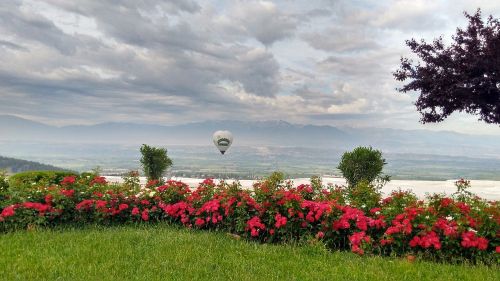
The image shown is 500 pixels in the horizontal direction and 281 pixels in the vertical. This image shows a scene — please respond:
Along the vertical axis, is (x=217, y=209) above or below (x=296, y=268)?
above

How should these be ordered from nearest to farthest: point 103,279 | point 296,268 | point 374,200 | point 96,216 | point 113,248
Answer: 1. point 103,279
2. point 296,268
3. point 113,248
4. point 374,200
5. point 96,216

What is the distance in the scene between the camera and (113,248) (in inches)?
299

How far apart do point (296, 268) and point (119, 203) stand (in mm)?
5089

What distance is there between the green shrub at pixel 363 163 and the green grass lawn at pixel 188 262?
948 cm

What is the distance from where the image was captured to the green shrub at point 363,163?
16.8m

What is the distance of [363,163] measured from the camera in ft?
55.3

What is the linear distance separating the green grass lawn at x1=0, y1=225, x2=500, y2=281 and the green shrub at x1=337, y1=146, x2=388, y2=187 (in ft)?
31.1

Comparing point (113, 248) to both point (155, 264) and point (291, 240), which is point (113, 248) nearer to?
point (155, 264)

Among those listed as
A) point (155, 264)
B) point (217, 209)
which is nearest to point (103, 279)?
point (155, 264)

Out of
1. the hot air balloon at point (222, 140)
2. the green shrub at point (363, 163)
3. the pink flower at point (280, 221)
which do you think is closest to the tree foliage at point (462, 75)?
the green shrub at point (363, 163)

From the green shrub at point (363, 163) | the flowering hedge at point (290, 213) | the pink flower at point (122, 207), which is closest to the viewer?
the flowering hedge at point (290, 213)

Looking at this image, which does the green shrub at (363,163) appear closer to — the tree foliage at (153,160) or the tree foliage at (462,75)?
→ the tree foliage at (462,75)

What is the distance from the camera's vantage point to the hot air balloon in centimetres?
3715

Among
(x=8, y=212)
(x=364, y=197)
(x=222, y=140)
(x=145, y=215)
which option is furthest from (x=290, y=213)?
(x=222, y=140)
